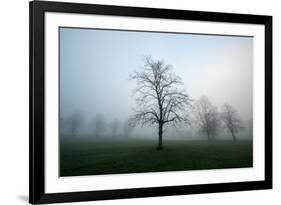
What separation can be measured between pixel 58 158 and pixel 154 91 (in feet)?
2.05

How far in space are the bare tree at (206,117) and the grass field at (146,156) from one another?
7 centimetres

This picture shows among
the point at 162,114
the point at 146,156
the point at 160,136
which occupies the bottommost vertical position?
the point at 146,156

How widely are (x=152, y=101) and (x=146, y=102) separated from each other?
35 millimetres

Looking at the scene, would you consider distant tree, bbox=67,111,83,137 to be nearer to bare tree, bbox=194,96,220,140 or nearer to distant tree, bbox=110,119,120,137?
distant tree, bbox=110,119,120,137

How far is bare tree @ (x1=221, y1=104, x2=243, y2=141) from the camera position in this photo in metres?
2.19

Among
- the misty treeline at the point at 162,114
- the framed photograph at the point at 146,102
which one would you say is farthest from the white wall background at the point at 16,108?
the misty treeline at the point at 162,114

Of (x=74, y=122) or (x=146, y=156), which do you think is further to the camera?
(x=146, y=156)

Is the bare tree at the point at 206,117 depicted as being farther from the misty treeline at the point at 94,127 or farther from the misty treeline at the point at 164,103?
the misty treeline at the point at 94,127

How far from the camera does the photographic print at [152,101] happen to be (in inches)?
78.3

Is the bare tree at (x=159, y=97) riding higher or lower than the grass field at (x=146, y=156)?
higher

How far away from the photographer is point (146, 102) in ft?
6.86

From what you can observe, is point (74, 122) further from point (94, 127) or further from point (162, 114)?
point (162, 114)

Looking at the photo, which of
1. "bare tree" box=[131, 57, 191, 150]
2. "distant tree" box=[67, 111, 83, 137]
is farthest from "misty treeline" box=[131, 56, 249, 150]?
"distant tree" box=[67, 111, 83, 137]

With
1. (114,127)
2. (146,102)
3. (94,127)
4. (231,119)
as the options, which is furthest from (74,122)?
(231,119)
